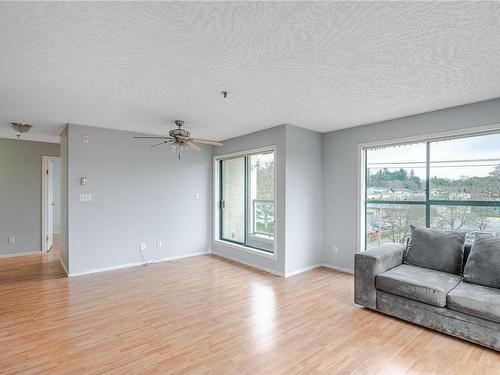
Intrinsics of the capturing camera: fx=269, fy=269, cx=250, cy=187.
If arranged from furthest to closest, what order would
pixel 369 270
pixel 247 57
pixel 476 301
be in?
pixel 369 270, pixel 476 301, pixel 247 57

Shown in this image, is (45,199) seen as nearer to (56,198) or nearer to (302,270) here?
(56,198)

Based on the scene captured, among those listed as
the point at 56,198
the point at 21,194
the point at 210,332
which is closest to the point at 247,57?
the point at 210,332

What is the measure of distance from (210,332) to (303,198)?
2711 millimetres

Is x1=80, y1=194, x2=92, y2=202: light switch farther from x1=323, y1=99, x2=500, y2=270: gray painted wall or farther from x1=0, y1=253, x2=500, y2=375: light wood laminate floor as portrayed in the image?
x1=323, y1=99, x2=500, y2=270: gray painted wall

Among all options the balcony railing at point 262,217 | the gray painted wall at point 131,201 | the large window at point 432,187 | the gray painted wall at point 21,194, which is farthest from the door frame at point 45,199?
the large window at point 432,187

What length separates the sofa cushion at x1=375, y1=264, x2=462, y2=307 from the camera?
8.56 feet

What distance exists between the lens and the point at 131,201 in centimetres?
494

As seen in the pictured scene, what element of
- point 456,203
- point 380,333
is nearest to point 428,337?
point 380,333

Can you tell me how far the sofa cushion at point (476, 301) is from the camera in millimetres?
2295

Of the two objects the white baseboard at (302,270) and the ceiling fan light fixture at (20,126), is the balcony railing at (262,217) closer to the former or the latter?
the white baseboard at (302,270)

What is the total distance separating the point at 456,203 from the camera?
3.57 m

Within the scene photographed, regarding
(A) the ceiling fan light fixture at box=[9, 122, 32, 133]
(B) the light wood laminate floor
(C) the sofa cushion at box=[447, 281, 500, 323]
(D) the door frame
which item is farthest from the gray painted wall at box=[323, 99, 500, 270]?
(D) the door frame

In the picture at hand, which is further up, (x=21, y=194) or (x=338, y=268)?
(x=21, y=194)

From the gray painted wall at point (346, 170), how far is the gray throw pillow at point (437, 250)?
118 cm
